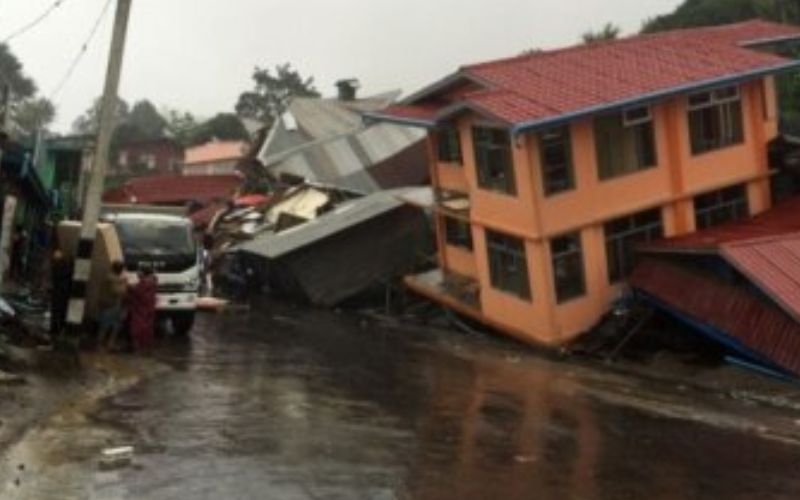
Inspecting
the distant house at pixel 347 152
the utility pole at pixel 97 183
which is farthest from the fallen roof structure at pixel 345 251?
the utility pole at pixel 97 183

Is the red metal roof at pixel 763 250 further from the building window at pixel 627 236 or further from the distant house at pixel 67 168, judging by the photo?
the distant house at pixel 67 168

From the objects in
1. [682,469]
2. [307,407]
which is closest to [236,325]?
[307,407]

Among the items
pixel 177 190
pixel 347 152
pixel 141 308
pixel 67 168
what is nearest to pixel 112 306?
pixel 141 308

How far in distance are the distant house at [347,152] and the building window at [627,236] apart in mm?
11862

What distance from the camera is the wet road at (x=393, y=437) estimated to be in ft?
34.6

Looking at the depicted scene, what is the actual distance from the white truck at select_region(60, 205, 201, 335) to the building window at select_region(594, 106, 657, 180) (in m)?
9.20

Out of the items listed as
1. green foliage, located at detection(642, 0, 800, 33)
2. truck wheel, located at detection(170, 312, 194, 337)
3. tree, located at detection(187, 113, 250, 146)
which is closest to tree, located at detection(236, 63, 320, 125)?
tree, located at detection(187, 113, 250, 146)

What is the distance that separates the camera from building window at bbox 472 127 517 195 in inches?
1009

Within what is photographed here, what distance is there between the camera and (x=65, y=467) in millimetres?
10461

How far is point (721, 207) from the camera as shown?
2766cm

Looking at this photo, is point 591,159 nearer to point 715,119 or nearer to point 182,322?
point 715,119

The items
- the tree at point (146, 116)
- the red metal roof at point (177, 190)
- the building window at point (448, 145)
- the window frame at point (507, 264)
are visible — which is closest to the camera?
the window frame at point (507, 264)

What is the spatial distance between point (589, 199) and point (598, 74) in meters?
3.04

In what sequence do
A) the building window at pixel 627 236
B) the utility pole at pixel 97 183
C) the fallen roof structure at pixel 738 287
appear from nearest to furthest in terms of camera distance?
the utility pole at pixel 97 183
the fallen roof structure at pixel 738 287
the building window at pixel 627 236
